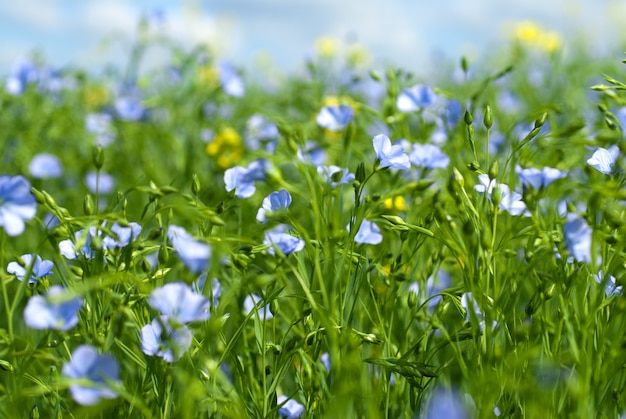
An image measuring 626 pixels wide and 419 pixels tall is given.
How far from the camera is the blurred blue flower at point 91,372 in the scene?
1.03 meters

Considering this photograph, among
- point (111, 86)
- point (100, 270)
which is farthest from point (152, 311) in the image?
point (111, 86)

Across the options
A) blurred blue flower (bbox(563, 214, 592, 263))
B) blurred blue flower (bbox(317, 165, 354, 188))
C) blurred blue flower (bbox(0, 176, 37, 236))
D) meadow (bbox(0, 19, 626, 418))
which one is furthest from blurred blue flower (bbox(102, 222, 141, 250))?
blurred blue flower (bbox(563, 214, 592, 263))

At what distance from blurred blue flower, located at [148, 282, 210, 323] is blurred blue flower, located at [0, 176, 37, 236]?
356 millimetres

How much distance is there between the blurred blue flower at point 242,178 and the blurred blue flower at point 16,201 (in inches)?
15.5

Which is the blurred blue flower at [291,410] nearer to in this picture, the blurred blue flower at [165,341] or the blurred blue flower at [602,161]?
the blurred blue flower at [165,341]

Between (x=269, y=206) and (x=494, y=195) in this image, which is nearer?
(x=494, y=195)

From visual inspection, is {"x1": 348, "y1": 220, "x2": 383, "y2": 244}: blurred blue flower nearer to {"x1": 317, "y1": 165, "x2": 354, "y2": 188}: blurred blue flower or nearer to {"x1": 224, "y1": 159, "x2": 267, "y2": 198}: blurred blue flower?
{"x1": 317, "y1": 165, "x2": 354, "y2": 188}: blurred blue flower

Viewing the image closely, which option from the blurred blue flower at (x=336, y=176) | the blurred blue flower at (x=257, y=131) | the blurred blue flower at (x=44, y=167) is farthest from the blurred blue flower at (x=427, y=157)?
the blurred blue flower at (x=44, y=167)

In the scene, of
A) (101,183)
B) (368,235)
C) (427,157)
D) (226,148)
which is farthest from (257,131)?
(368,235)

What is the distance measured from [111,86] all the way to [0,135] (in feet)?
6.30

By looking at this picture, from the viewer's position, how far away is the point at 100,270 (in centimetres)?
134

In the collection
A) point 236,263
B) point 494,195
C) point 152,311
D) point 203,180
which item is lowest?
point 203,180

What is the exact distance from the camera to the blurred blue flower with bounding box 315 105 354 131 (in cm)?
227

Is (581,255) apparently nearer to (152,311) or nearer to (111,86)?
(152,311)
